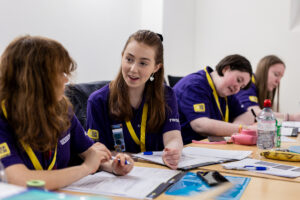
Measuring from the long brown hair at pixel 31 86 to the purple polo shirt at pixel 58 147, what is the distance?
0.03 meters

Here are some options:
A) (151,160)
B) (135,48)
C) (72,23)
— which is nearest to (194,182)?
(151,160)

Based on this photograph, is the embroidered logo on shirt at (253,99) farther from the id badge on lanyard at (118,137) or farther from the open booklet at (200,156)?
the id badge on lanyard at (118,137)

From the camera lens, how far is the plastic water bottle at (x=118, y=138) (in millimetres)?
1888

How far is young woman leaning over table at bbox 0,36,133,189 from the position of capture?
3.68 feet

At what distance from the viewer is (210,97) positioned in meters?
2.66

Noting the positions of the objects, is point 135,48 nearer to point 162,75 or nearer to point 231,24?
point 162,75

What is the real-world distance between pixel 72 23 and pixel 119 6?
0.73m

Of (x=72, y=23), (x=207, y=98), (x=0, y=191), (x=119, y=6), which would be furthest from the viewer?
(x=119, y=6)

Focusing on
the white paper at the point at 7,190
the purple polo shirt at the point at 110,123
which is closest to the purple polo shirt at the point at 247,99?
the purple polo shirt at the point at 110,123

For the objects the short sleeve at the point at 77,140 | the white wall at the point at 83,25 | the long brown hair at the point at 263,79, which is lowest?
the short sleeve at the point at 77,140

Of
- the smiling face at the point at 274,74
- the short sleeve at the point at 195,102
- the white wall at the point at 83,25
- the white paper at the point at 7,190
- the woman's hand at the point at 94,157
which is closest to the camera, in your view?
the white paper at the point at 7,190

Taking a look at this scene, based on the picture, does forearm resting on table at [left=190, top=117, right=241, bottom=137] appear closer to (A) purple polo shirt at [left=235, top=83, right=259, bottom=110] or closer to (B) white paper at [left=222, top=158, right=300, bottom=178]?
(B) white paper at [left=222, top=158, right=300, bottom=178]

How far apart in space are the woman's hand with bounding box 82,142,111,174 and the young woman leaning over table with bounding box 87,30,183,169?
386 millimetres

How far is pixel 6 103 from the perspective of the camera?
3.74 feet
